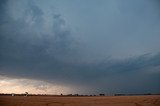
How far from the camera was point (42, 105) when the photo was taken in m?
53.3

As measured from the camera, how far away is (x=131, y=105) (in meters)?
54.8

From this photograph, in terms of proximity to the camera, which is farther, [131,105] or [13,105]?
[131,105]

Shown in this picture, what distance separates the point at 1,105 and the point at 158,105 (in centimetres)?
3441

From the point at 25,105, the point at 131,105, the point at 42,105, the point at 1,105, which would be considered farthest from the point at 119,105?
the point at 1,105

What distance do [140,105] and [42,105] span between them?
873 inches

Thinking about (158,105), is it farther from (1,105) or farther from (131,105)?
(1,105)

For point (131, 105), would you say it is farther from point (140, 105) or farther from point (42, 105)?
point (42, 105)

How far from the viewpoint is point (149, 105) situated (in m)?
53.2

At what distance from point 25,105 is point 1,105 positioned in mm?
5104

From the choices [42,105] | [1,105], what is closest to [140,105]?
[42,105]

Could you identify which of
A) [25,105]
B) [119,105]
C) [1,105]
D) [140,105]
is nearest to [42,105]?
[25,105]

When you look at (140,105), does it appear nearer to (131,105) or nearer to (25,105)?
(131,105)

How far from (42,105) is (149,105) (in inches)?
941

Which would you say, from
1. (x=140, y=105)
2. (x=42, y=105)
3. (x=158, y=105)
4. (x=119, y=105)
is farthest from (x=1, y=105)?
(x=158, y=105)
